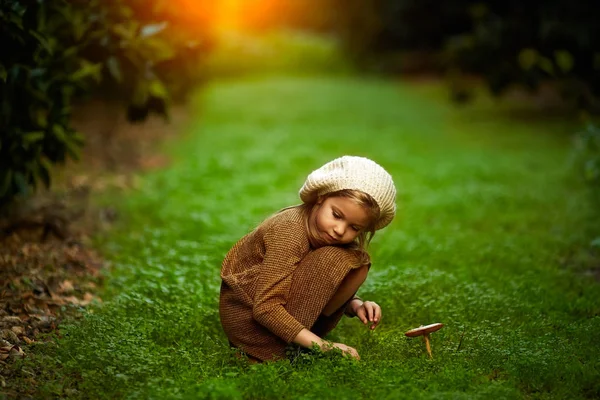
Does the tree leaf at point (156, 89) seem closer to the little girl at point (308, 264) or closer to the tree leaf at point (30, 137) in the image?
the tree leaf at point (30, 137)

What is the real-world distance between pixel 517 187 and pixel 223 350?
5266 millimetres

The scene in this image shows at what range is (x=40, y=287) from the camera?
4.49 metres

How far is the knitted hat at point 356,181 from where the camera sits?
3.46m

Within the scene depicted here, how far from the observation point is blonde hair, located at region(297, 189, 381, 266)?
11.4 feet

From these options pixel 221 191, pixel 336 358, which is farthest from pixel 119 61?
pixel 336 358

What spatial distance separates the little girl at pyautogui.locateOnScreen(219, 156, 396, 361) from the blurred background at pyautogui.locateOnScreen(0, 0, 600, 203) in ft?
6.73

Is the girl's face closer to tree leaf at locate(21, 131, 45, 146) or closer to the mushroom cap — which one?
the mushroom cap

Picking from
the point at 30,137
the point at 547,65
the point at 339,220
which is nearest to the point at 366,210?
the point at 339,220

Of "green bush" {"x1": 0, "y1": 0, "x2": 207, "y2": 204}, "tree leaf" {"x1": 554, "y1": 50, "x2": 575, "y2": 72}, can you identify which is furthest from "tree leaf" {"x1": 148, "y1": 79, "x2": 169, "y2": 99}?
"tree leaf" {"x1": 554, "y1": 50, "x2": 575, "y2": 72}

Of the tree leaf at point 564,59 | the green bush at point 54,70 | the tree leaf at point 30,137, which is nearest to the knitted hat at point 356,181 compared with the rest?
the green bush at point 54,70

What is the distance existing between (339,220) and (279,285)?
41 cm

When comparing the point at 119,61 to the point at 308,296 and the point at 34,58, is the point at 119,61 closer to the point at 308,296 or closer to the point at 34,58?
the point at 34,58

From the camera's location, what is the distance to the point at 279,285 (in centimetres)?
348

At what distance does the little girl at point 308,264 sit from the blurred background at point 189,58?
80.8 inches
